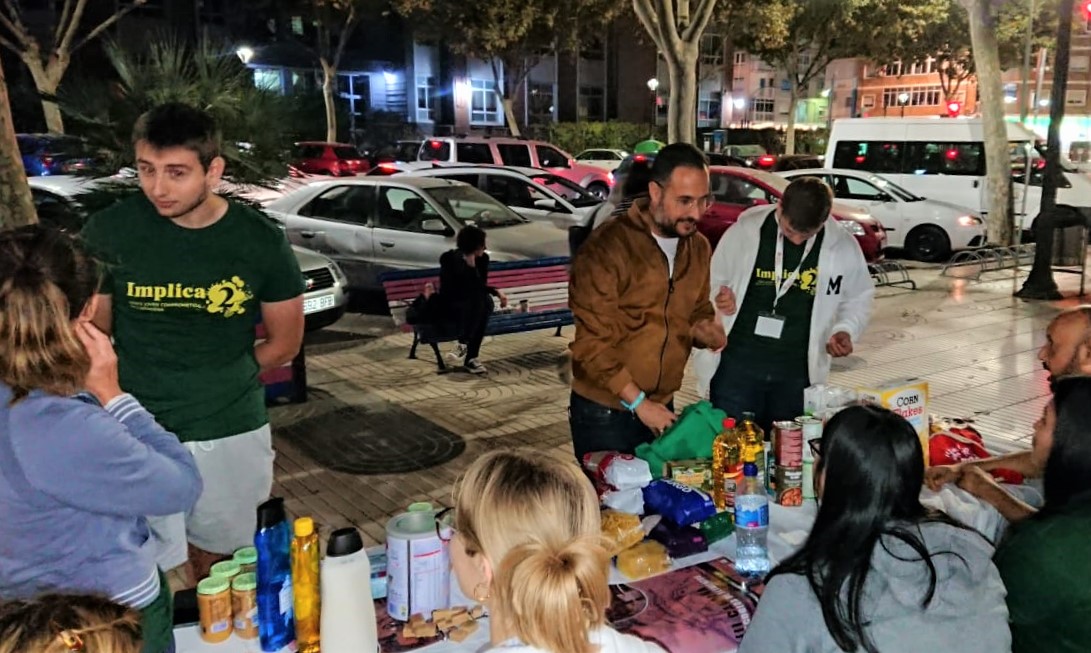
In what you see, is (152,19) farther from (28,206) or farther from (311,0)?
(28,206)

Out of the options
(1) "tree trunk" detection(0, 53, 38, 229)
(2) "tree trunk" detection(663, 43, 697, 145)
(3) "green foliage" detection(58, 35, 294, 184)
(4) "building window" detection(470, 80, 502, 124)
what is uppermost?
(4) "building window" detection(470, 80, 502, 124)

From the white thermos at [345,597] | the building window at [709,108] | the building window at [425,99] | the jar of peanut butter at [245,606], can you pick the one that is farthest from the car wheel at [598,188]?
the building window at [709,108]

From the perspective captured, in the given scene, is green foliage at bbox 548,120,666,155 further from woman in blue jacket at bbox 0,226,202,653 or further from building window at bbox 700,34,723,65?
woman in blue jacket at bbox 0,226,202,653

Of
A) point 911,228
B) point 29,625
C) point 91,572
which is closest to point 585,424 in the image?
point 91,572

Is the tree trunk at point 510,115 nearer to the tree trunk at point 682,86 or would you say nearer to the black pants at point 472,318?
the tree trunk at point 682,86

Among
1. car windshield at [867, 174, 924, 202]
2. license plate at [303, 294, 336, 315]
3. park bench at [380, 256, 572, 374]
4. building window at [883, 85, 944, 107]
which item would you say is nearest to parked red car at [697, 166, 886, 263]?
car windshield at [867, 174, 924, 202]

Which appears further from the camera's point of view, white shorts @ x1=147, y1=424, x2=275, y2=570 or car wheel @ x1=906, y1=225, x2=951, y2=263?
car wheel @ x1=906, y1=225, x2=951, y2=263

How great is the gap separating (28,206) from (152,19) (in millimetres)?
31239

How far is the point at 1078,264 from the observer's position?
38.2 feet

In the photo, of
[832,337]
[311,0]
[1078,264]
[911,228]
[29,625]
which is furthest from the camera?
[311,0]

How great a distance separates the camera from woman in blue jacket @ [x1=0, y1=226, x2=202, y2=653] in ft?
5.76

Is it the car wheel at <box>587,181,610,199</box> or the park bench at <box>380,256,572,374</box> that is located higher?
the car wheel at <box>587,181,610,199</box>

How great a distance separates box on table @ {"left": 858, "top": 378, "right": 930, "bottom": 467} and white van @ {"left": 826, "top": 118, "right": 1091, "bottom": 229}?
537 inches

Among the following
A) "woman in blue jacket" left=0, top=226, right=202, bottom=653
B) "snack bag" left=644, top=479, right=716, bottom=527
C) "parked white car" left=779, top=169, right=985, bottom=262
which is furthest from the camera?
"parked white car" left=779, top=169, right=985, bottom=262
